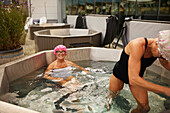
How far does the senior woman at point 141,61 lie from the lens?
1.06 metres

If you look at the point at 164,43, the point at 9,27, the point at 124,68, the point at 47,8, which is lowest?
the point at 124,68

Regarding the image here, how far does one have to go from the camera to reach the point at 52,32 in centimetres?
538

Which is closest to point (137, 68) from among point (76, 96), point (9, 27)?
point (76, 96)

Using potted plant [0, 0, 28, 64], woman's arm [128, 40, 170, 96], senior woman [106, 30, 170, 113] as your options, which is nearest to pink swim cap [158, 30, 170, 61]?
senior woman [106, 30, 170, 113]

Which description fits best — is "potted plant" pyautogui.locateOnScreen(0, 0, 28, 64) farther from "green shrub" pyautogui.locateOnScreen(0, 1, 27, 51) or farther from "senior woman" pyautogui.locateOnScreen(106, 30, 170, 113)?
"senior woman" pyautogui.locateOnScreen(106, 30, 170, 113)

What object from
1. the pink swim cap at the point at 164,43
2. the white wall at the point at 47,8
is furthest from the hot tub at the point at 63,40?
the white wall at the point at 47,8

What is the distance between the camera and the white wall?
45.1ft

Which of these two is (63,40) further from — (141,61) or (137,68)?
(137,68)

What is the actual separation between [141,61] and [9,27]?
7.23 feet

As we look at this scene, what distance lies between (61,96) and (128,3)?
5.51m

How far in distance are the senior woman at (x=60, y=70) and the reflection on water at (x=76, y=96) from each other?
0.33 ft

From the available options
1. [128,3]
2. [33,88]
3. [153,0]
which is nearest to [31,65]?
[33,88]

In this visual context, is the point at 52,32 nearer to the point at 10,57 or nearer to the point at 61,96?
the point at 10,57

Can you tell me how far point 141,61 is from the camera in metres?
1.30
